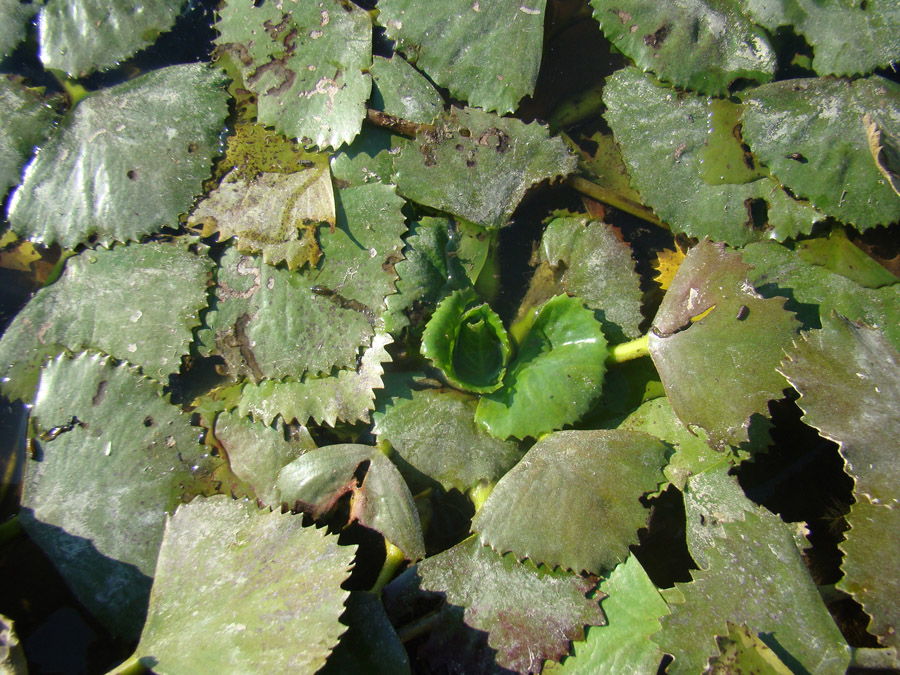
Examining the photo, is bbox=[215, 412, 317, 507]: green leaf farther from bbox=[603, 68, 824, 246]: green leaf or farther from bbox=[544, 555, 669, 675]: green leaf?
bbox=[603, 68, 824, 246]: green leaf

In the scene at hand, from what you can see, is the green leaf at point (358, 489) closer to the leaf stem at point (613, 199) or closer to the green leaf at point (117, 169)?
the green leaf at point (117, 169)

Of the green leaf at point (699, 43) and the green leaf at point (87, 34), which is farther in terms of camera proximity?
the green leaf at point (87, 34)

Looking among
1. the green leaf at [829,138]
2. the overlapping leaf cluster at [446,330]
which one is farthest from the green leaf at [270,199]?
the green leaf at [829,138]

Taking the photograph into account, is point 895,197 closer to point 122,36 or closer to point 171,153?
point 171,153

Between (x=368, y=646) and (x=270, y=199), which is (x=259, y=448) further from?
(x=270, y=199)

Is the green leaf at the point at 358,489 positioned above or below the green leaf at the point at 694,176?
below

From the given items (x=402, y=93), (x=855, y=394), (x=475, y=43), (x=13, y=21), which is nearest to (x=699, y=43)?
(x=475, y=43)
